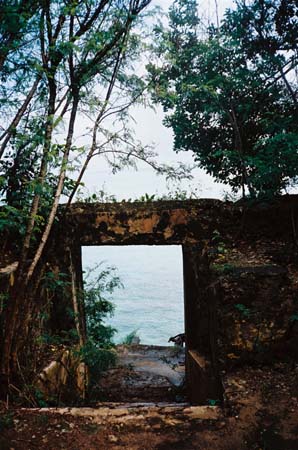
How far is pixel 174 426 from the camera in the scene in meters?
2.52

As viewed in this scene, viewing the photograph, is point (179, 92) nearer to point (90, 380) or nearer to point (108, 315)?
point (108, 315)

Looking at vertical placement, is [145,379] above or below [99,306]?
below

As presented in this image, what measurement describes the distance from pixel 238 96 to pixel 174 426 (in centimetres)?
466

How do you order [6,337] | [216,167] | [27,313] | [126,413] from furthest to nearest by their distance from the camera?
[216,167], [27,313], [6,337], [126,413]

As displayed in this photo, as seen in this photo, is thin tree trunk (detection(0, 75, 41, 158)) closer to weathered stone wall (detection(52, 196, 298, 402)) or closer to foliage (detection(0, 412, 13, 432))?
weathered stone wall (detection(52, 196, 298, 402))

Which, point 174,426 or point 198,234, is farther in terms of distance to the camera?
point 198,234

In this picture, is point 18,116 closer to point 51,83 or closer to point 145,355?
point 51,83

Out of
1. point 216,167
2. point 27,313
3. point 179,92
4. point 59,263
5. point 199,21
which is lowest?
point 27,313

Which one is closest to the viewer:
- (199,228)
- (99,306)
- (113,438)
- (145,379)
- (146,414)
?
(113,438)

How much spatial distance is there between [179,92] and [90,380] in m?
5.08

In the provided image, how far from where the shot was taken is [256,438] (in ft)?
7.66

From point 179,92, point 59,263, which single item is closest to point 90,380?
point 59,263

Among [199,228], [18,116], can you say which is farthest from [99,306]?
[18,116]

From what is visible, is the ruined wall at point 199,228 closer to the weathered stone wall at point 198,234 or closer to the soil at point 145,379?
the weathered stone wall at point 198,234
